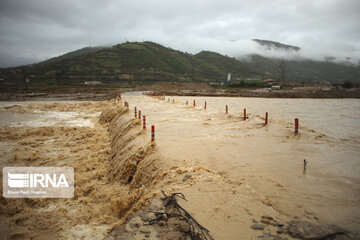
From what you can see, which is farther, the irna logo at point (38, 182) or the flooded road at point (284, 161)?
the irna logo at point (38, 182)

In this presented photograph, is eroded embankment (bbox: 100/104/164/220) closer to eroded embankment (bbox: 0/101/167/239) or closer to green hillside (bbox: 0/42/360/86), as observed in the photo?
eroded embankment (bbox: 0/101/167/239)

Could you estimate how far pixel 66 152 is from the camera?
10922mm

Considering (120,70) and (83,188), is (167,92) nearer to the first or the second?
(83,188)

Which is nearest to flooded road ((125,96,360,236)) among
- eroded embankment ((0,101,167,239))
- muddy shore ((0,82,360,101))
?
eroded embankment ((0,101,167,239))

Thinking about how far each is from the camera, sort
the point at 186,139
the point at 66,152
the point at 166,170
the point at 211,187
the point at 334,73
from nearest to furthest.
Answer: the point at 211,187 < the point at 166,170 < the point at 186,139 < the point at 66,152 < the point at 334,73

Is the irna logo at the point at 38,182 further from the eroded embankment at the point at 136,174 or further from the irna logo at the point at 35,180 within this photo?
the eroded embankment at the point at 136,174

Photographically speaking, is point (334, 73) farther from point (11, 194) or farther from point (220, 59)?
point (11, 194)

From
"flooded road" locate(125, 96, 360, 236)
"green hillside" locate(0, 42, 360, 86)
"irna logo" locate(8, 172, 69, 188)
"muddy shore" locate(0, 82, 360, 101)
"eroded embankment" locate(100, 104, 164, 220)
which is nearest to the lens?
"flooded road" locate(125, 96, 360, 236)

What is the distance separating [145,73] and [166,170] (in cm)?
10145

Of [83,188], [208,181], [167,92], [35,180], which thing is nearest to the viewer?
A: [208,181]

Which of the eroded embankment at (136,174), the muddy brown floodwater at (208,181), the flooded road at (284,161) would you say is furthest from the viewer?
the eroded embankment at (136,174)

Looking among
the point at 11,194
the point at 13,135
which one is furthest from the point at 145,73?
the point at 11,194

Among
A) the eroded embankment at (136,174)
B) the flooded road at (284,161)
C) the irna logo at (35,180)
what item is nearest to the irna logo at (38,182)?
the irna logo at (35,180)

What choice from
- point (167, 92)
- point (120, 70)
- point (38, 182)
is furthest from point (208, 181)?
point (120, 70)
